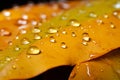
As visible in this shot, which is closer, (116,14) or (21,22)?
(116,14)

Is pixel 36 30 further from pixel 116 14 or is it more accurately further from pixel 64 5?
pixel 64 5

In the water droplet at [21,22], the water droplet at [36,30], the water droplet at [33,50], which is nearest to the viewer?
the water droplet at [33,50]

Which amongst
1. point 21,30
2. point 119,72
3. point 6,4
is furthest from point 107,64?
point 6,4

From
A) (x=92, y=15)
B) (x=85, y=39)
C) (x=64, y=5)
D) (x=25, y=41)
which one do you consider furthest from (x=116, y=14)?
(x=64, y=5)

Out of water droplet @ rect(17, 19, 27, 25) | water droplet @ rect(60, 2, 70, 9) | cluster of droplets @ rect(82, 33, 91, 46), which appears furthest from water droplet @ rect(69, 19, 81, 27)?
water droplet @ rect(60, 2, 70, 9)

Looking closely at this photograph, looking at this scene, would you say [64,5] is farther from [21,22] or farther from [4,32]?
[4,32]

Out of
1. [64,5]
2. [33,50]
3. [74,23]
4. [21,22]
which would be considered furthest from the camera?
[64,5]

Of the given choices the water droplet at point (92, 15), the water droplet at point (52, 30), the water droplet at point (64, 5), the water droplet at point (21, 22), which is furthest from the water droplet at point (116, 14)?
the water droplet at point (64, 5)

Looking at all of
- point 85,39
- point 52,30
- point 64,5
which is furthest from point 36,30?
point 64,5

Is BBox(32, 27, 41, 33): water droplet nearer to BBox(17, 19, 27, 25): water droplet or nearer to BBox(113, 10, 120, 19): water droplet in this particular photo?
BBox(17, 19, 27, 25): water droplet

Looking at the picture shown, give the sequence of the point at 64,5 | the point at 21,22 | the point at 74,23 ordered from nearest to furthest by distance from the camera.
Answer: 1. the point at 74,23
2. the point at 21,22
3. the point at 64,5

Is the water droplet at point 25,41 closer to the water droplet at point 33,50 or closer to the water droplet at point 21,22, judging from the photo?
the water droplet at point 33,50

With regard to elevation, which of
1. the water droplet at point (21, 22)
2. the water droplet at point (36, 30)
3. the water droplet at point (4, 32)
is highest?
the water droplet at point (36, 30)
